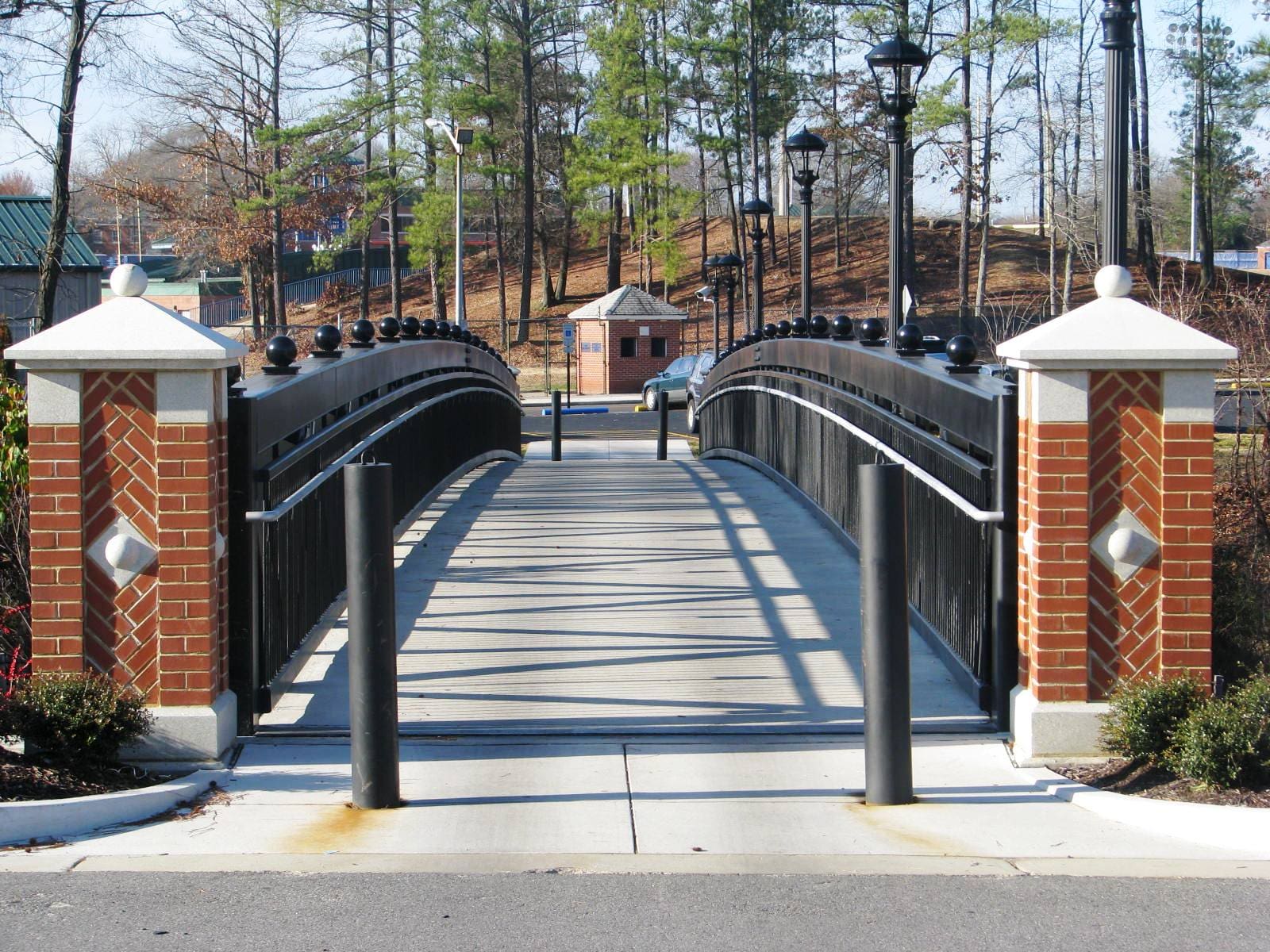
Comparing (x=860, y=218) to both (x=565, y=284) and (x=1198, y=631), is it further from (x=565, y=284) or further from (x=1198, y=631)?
(x=1198, y=631)

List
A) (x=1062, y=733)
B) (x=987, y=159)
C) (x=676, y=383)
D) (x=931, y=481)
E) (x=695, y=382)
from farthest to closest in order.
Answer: (x=987, y=159) → (x=676, y=383) → (x=695, y=382) → (x=931, y=481) → (x=1062, y=733)

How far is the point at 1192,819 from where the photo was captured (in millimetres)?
5062

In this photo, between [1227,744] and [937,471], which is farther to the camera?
[937,471]

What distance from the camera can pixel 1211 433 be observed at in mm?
5797

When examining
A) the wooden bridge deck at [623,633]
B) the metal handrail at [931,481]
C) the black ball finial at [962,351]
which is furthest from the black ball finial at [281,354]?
the black ball finial at [962,351]

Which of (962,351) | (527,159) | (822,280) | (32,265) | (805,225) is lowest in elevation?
(962,351)

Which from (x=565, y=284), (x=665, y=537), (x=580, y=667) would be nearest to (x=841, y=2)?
(x=565, y=284)

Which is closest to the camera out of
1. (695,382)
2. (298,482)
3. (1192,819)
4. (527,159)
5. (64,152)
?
(1192,819)

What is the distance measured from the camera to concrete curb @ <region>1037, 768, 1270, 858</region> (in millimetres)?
4969

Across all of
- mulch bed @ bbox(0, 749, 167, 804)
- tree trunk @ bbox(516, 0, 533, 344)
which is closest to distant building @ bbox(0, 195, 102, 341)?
mulch bed @ bbox(0, 749, 167, 804)

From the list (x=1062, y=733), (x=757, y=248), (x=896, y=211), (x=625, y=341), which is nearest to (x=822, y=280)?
(x=625, y=341)

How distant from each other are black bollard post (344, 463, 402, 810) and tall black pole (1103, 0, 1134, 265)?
4478 millimetres

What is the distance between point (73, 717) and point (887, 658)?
9.81ft

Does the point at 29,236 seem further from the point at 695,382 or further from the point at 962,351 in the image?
the point at 962,351
